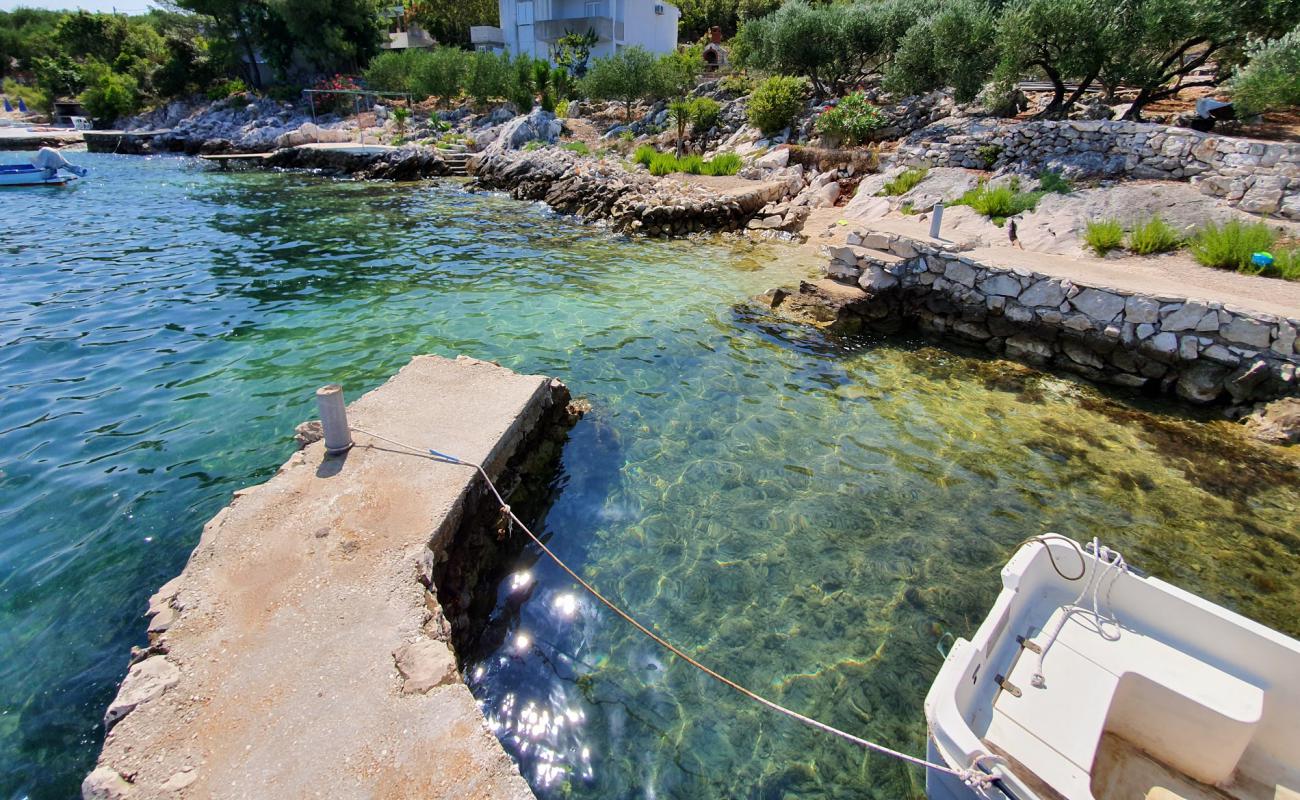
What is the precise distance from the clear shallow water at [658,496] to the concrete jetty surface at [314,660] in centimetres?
95

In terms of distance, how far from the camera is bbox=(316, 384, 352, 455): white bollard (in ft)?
17.6

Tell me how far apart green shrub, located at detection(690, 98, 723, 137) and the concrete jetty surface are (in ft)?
97.8

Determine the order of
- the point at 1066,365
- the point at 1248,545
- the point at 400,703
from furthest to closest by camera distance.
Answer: the point at 1066,365 < the point at 1248,545 < the point at 400,703


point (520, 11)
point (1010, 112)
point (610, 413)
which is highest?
point (520, 11)

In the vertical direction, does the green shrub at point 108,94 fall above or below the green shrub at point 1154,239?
above

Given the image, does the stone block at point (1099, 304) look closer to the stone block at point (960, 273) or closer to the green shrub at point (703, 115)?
the stone block at point (960, 273)

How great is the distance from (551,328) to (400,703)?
8507 mm

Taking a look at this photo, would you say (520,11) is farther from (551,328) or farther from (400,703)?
(400,703)

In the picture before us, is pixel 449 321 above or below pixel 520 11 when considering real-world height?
below

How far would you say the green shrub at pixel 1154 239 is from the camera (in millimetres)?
11898

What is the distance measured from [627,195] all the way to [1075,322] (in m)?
15.0

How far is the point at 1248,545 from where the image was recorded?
616 cm

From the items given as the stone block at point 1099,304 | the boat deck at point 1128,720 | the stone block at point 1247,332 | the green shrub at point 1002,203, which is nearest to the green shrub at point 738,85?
the green shrub at point 1002,203

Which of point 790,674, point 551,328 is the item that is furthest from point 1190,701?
point 551,328
